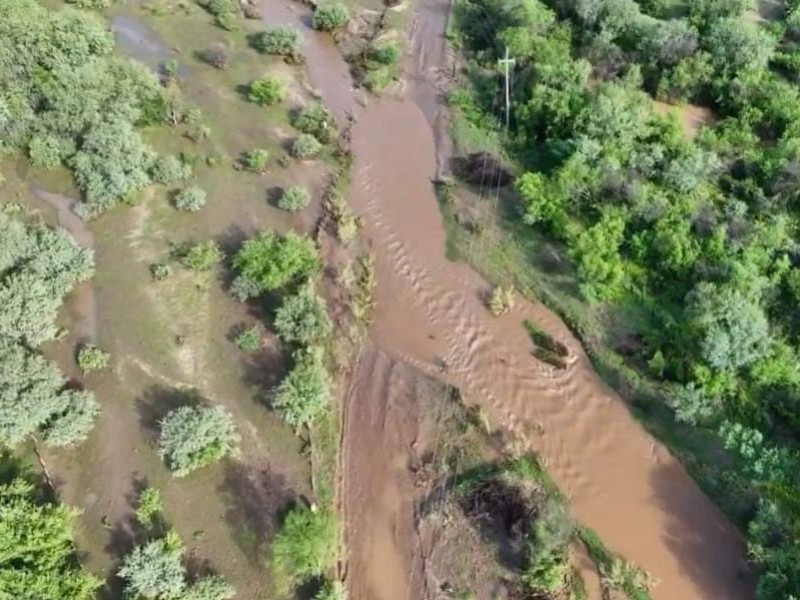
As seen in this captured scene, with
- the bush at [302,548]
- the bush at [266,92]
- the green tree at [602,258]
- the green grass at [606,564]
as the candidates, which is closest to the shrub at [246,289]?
the bush at [302,548]

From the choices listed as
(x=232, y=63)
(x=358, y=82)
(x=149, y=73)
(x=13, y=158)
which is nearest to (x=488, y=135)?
(x=358, y=82)

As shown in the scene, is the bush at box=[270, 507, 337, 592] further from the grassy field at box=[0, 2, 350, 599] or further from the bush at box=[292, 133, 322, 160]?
the bush at box=[292, 133, 322, 160]

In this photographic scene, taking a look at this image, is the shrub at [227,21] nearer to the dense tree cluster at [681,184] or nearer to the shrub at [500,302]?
the dense tree cluster at [681,184]

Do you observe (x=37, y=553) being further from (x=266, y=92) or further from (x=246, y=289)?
(x=266, y=92)

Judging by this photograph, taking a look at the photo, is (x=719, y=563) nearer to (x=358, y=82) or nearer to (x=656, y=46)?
(x=656, y=46)

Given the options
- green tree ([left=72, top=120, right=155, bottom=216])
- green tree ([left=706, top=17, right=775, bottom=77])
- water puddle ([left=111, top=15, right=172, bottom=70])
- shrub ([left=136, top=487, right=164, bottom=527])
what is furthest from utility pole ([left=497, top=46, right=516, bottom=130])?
shrub ([left=136, top=487, right=164, bottom=527])

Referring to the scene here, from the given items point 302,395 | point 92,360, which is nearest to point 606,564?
point 302,395
